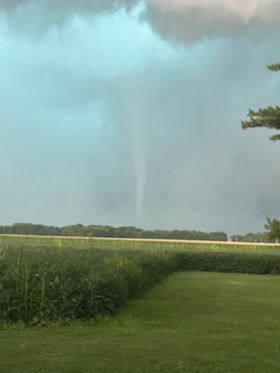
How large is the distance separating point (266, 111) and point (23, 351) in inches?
789

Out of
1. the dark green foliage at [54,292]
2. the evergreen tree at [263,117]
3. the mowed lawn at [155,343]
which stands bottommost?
the mowed lawn at [155,343]

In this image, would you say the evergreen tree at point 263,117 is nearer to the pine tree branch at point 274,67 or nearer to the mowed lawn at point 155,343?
the pine tree branch at point 274,67

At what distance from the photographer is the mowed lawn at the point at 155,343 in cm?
703

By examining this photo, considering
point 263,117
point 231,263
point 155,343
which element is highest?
point 263,117

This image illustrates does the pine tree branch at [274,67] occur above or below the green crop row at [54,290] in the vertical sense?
above

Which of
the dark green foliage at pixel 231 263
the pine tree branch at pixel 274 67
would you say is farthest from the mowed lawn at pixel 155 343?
the dark green foliage at pixel 231 263

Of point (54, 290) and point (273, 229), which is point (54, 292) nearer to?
point (54, 290)

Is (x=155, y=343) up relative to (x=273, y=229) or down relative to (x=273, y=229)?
down

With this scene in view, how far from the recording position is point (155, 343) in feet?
28.0

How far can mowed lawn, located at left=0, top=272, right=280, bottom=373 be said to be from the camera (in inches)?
277

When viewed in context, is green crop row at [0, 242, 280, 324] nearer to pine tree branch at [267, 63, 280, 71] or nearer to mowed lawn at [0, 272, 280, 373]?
mowed lawn at [0, 272, 280, 373]

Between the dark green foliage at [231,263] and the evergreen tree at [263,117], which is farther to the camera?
the dark green foliage at [231,263]

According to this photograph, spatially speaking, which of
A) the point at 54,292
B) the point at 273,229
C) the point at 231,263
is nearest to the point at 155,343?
the point at 54,292

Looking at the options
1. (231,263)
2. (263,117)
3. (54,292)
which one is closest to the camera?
(54,292)
